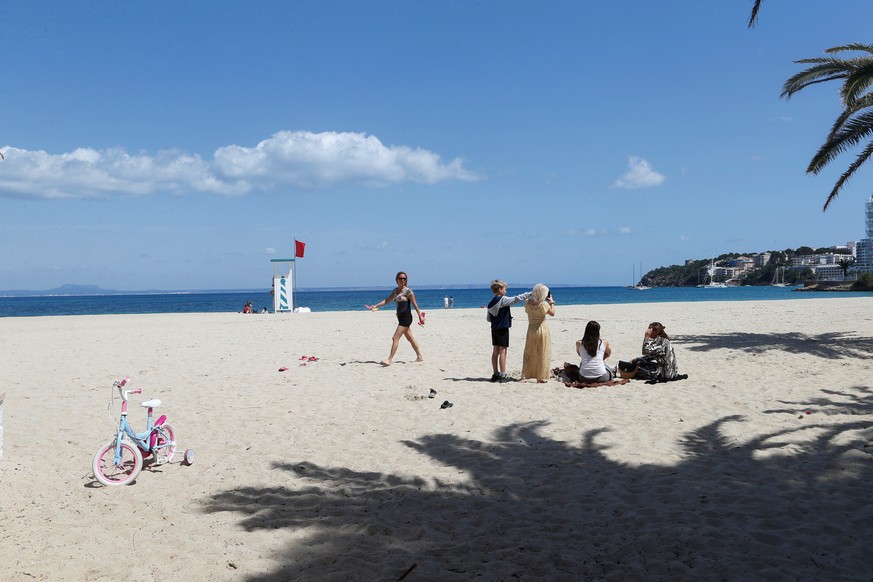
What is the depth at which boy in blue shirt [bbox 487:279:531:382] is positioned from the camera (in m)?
9.35

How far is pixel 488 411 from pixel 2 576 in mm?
5160

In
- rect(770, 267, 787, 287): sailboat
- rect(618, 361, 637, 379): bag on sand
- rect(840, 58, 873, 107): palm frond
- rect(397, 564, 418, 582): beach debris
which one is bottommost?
rect(397, 564, 418, 582): beach debris

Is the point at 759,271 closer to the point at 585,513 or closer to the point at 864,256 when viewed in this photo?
the point at 864,256

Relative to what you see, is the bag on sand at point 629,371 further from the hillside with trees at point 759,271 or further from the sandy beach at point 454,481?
the hillside with trees at point 759,271

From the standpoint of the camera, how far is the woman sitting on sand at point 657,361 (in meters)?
9.20

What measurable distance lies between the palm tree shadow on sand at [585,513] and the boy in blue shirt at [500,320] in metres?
3.37

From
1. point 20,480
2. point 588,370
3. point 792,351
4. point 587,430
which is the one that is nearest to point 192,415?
point 20,480

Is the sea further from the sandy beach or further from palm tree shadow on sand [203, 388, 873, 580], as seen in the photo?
palm tree shadow on sand [203, 388, 873, 580]

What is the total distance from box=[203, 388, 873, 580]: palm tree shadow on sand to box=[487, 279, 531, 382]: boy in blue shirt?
11.1ft

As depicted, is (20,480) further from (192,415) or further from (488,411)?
(488,411)

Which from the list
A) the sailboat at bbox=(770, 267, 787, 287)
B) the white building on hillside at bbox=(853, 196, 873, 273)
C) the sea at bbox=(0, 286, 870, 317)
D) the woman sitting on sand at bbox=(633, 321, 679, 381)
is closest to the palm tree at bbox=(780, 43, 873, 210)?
the woman sitting on sand at bbox=(633, 321, 679, 381)

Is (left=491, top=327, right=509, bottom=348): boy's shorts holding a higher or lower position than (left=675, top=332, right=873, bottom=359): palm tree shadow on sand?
higher

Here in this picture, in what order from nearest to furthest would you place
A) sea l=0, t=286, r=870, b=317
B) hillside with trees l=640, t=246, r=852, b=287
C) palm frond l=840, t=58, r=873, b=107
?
palm frond l=840, t=58, r=873, b=107 → sea l=0, t=286, r=870, b=317 → hillside with trees l=640, t=246, r=852, b=287

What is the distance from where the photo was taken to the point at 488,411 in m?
7.61
